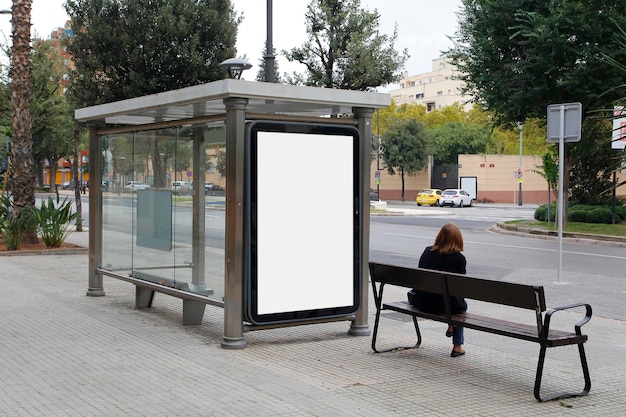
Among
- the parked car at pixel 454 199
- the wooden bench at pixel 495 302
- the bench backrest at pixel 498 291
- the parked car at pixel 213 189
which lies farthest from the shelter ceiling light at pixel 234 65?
the parked car at pixel 454 199

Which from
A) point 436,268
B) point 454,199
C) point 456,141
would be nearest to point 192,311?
point 436,268

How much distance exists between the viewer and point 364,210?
28.0 ft

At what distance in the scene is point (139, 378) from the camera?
21.7 ft

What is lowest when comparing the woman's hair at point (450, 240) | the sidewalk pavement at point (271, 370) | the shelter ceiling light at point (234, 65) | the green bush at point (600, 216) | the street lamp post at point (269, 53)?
the sidewalk pavement at point (271, 370)

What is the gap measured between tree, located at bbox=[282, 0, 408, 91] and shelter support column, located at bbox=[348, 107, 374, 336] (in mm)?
17774

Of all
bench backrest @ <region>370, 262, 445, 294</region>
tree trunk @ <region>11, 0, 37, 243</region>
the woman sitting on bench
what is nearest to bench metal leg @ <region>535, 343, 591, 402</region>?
bench backrest @ <region>370, 262, 445, 294</region>

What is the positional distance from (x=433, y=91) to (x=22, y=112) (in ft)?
368

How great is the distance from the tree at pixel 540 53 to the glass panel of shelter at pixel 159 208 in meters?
16.5

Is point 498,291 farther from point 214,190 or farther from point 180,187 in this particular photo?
point 180,187

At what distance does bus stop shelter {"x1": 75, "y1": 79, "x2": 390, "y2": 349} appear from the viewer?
7785 millimetres

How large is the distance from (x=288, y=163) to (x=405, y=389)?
9.01ft

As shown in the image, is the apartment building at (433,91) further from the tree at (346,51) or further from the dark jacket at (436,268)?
the dark jacket at (436,268)

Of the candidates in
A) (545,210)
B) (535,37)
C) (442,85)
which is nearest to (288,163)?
(535,37)

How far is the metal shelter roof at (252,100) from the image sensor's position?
7574 millimetres
